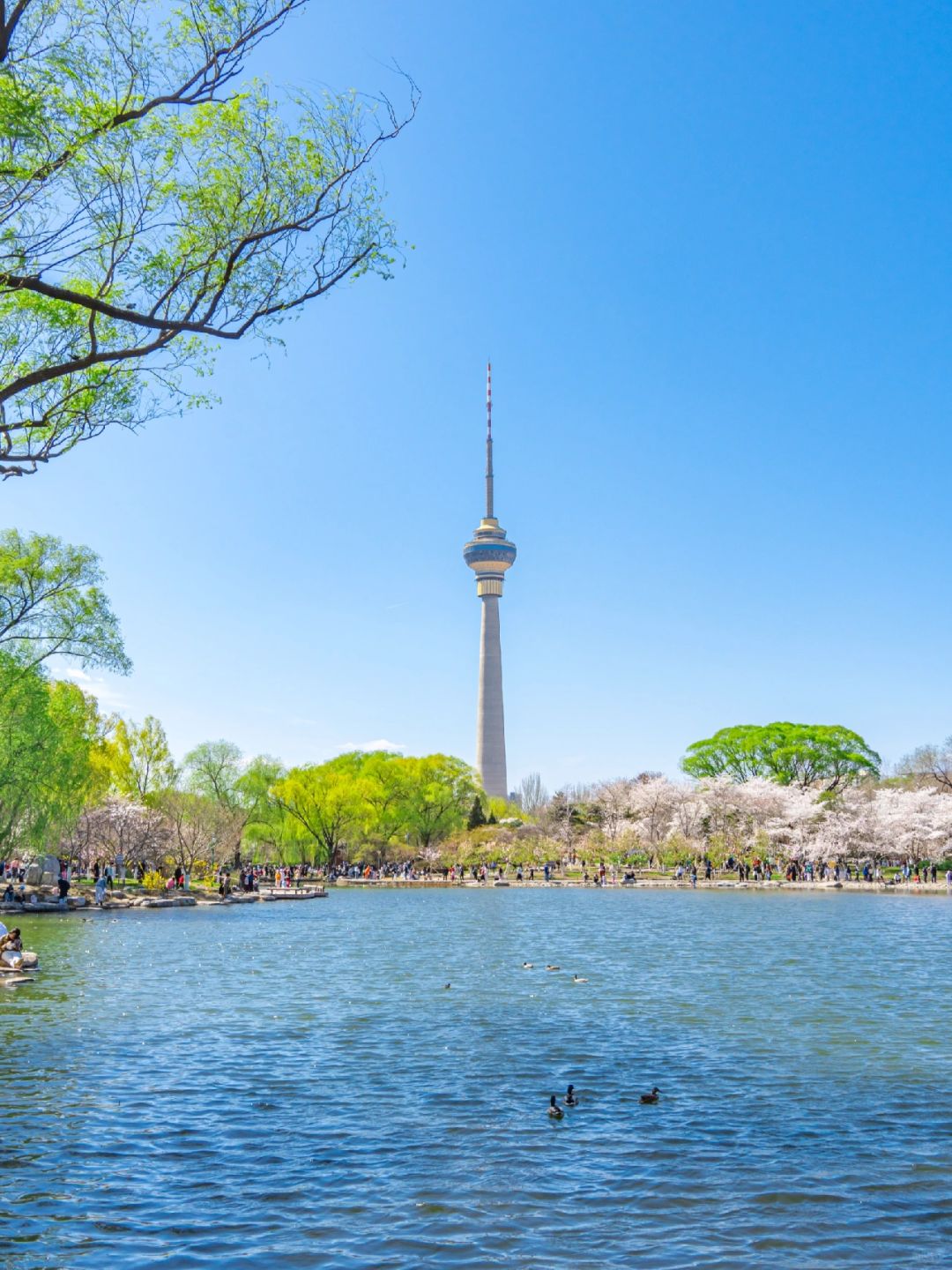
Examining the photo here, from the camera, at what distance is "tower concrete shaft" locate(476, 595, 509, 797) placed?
161 meters

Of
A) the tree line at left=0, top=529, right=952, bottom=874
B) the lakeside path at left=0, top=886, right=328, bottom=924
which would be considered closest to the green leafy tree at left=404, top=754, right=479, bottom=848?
the tree line at left=0, top=529, right=952, bottom=874

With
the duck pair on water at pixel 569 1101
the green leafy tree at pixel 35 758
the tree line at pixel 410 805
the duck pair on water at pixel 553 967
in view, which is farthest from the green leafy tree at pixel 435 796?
the duck pair on water at pixel 569 1101

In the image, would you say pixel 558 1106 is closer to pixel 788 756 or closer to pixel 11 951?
pixel 11 951

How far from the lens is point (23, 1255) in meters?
8.56

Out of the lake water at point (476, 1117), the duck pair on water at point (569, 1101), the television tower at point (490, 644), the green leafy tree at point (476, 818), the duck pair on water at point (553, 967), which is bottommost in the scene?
the duck pair on water at point (553, 967)

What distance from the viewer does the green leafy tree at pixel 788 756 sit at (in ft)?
303

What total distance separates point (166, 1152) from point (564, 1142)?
4237 mm

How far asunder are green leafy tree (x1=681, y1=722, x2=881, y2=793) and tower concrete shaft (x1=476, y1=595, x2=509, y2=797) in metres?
62.4

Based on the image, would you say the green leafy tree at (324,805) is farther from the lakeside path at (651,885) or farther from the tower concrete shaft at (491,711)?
the tower concrete shaft at (491,711)

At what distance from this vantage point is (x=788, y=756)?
305 feet

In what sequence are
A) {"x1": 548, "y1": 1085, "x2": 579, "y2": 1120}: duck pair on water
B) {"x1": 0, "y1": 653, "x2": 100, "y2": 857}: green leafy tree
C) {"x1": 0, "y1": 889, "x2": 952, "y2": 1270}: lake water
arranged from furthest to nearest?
1. {"x1": 0, "y1": 653, "x2": 100, "y2": 857}: green leafy tree
2. {"x1": 548, "y1": 1085, "x2": 579, "y2": 1120}: duck pair on water
3. {"x1": 0, "y1": 889, "x2": 952, "y2": 1270}: lake water

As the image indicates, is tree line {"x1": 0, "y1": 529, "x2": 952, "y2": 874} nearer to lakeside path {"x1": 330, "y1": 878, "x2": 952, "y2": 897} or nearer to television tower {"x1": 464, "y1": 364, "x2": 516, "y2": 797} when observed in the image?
lakeside path {"x1": 330, "y1": 878, "x2": 952, "y2": 897}

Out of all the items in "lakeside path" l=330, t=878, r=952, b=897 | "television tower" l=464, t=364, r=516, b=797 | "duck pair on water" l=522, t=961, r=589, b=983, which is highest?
"television tower" l=464, t=364, r=516, b=797

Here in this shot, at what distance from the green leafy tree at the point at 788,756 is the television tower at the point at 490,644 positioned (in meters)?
62.7
